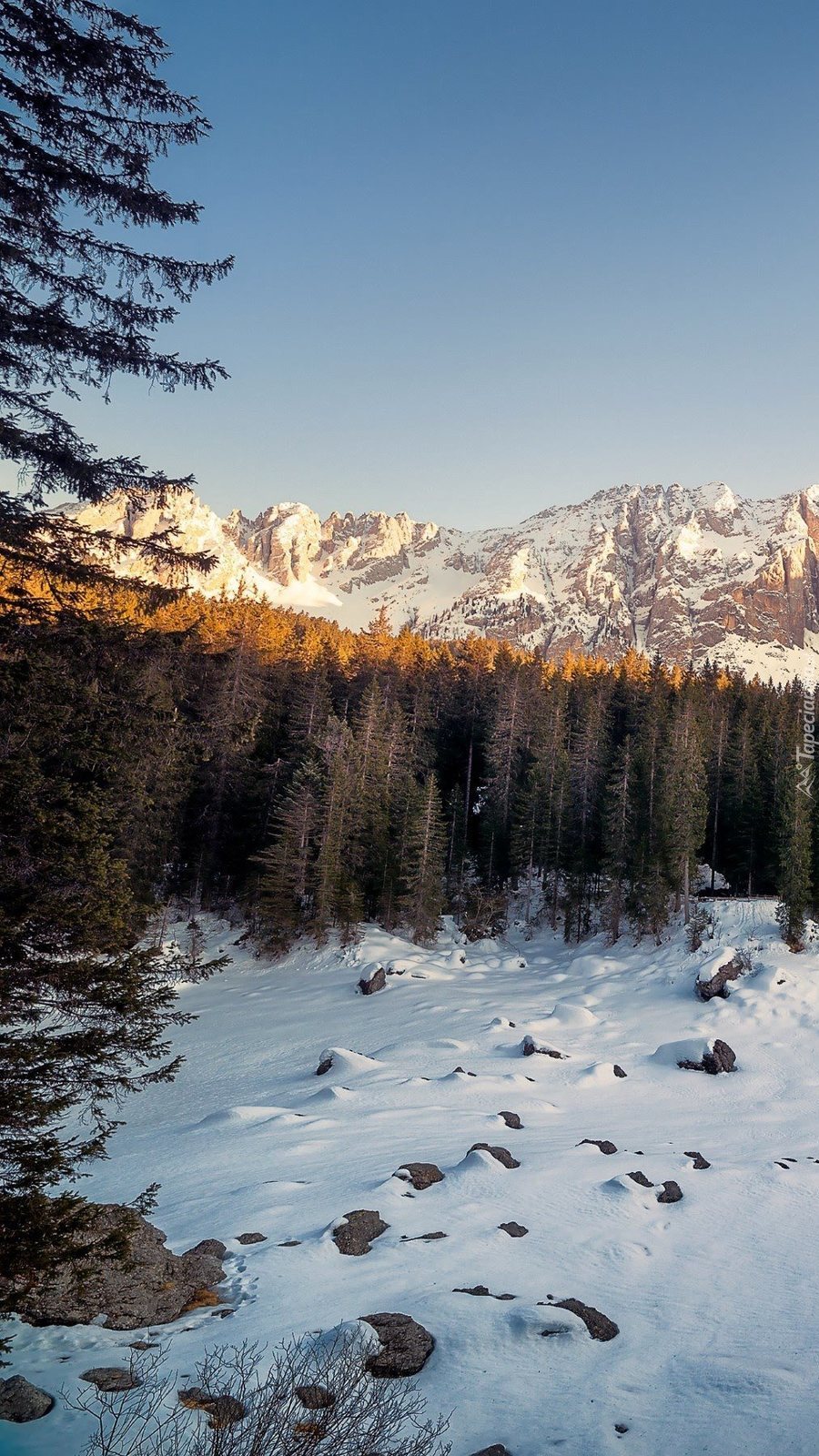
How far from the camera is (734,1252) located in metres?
10.5

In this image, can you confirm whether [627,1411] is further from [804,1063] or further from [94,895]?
[804,1063]

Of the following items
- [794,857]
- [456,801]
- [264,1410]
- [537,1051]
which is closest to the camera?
[264,1410]

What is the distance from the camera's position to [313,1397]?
6270mm

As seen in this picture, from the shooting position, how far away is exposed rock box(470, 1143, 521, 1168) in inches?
508

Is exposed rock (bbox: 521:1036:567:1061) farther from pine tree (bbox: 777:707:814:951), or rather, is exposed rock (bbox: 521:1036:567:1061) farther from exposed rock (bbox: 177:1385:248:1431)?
pine tree (bbox: 777:707:814:951)

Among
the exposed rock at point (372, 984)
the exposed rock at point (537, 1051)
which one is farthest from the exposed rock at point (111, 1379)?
the exposed rock at point (372, 984)

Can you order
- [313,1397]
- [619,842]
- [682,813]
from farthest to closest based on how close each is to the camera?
[619,842] → [682,813] → [313,1397]

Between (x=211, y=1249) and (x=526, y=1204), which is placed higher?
(x=211, y=1249)

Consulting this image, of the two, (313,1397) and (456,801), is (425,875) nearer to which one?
(456,801)

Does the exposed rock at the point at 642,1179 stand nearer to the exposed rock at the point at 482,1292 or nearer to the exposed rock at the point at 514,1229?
the exposed rock at the point at 514,1229

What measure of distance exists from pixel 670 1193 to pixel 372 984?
19.0 metres

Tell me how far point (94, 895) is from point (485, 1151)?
9780mm

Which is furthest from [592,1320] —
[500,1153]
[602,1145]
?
[602,1145]

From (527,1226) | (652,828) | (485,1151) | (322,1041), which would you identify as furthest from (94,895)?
(652,828)
